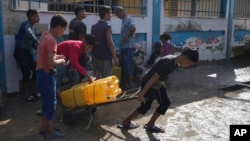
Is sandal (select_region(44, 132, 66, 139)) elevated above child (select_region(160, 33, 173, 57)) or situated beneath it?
situated beneath

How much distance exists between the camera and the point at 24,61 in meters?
5.92

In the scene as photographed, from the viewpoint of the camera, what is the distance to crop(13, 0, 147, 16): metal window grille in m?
6.44

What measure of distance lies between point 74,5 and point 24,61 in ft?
6.38

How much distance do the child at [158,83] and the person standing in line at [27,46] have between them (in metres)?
2.22

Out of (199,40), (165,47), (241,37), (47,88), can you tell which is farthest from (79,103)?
(241,37)

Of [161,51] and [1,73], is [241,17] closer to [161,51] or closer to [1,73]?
[161,51]

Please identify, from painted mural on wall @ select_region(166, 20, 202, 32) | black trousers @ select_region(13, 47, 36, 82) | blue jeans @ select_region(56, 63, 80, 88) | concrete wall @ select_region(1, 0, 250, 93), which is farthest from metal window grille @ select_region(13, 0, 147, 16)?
blue jeans @ select_region(56, 63, 80, 88)

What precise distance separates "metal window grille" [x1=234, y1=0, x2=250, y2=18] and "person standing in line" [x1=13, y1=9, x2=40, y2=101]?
930 centimetres

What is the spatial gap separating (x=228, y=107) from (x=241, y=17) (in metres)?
8.17

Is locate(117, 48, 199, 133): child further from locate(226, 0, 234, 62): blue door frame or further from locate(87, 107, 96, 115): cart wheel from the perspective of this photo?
locate(226, 0, 234, 62): blue door frame

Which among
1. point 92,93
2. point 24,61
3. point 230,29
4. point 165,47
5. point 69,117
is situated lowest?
point 69,117

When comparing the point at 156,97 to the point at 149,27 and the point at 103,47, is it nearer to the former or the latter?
the point at 103,47

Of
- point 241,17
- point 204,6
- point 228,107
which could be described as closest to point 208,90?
point 228,107

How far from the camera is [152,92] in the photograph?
4547mm
